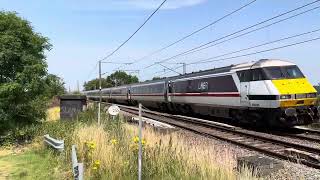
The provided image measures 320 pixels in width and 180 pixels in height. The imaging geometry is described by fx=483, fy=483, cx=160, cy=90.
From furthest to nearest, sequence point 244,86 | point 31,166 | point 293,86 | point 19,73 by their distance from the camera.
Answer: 1. point 19,73
2. point 244,86
3. point 293,86
4. point 31,166

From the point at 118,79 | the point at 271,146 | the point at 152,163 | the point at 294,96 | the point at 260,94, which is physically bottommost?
the point at 271,146

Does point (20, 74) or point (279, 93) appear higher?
point (20, 74)

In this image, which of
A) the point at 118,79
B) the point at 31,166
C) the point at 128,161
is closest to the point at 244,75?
the point at 31,166

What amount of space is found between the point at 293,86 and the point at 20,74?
11810mm

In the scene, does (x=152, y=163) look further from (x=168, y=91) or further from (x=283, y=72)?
(x=168, y=91)

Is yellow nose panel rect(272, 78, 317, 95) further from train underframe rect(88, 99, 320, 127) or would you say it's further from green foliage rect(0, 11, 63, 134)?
green foliage rect(0, 11, 63, 134)

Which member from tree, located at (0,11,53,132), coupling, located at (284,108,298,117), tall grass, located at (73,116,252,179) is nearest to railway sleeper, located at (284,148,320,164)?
tall grass, located at (73,116,252,179)

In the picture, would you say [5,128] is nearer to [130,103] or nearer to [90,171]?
[90,171]

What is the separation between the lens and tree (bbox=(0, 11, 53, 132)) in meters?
21.2

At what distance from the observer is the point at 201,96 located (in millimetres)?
26844

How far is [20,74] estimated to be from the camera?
2144 cm

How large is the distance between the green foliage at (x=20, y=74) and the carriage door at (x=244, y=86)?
9.14 m

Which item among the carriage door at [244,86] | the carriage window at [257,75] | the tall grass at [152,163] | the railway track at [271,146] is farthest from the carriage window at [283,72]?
the tall grass at [152,163]

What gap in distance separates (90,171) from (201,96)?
17.1 meters
